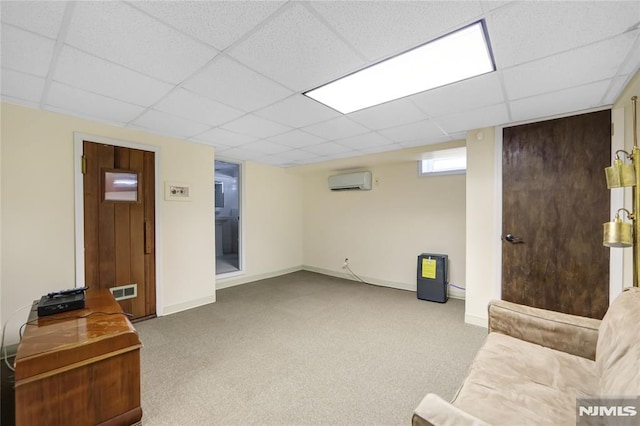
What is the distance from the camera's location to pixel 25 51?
1.63 m

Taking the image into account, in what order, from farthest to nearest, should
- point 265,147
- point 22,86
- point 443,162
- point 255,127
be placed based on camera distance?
point 443,162 → point 265,147 → point 255,127 → point 22,86

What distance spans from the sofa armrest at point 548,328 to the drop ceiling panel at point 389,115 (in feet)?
6.05

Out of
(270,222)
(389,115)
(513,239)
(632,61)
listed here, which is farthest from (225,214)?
(632,61)

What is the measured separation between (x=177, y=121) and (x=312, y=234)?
3795 mm

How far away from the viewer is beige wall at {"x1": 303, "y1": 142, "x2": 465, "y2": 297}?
13.6 ft

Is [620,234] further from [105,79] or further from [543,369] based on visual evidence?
[105,79]

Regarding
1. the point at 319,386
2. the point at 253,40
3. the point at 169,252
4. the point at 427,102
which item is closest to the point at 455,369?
the point at 319,386

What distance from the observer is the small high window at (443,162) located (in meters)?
3.83

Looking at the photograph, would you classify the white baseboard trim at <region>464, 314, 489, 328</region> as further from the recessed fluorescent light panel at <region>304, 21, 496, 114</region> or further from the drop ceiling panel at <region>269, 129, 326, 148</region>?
the drop ceiling panel at <region>269, 129, 326, 148</region>

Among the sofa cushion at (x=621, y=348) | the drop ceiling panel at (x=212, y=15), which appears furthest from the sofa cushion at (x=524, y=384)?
the drop ceiling panel at (x=212, y=15)

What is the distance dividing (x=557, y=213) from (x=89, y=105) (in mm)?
4767

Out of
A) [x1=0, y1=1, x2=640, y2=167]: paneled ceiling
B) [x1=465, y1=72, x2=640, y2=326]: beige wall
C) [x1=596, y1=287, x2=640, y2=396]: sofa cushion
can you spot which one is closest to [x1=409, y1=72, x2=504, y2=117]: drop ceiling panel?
[x1=0, y1=1, x2=640, y2=167]: paneled ceiling

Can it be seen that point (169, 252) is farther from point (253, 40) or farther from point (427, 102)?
point (427, 102)

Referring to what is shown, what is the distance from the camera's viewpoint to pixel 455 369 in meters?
2.22
